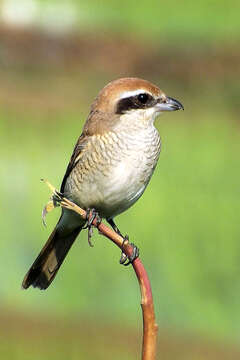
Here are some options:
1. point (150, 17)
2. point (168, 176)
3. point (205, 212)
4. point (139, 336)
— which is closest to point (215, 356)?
point (139, 336)

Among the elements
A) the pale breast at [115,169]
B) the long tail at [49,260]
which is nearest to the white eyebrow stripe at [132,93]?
the pale breast at [115,169]

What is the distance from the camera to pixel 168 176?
8.90m

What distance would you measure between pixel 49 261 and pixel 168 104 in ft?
2.16

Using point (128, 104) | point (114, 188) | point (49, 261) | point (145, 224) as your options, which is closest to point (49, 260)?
point (49, 261)

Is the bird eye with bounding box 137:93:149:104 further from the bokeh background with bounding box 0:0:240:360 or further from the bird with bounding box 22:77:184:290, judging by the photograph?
the bokeh background with bounding box 0:0:240:360

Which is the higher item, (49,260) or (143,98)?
(143,98)

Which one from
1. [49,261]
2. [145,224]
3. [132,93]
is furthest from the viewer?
[145,224]

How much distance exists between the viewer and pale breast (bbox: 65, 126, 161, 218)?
3.36 metres

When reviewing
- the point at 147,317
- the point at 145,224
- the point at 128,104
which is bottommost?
the point at 147,317

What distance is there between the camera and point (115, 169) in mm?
3379

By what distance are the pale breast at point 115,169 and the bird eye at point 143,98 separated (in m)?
0.12

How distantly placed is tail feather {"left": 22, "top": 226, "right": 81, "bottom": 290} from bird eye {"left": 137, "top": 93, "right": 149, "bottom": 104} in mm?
603

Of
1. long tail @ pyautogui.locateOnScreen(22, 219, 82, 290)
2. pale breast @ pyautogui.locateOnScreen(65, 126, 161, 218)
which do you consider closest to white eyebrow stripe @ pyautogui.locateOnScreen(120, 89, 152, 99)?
pale breast @ pyautogui.locateOnScreen(65, 126, 161, 218)

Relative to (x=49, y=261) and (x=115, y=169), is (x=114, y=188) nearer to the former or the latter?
(x=115, y=169)
